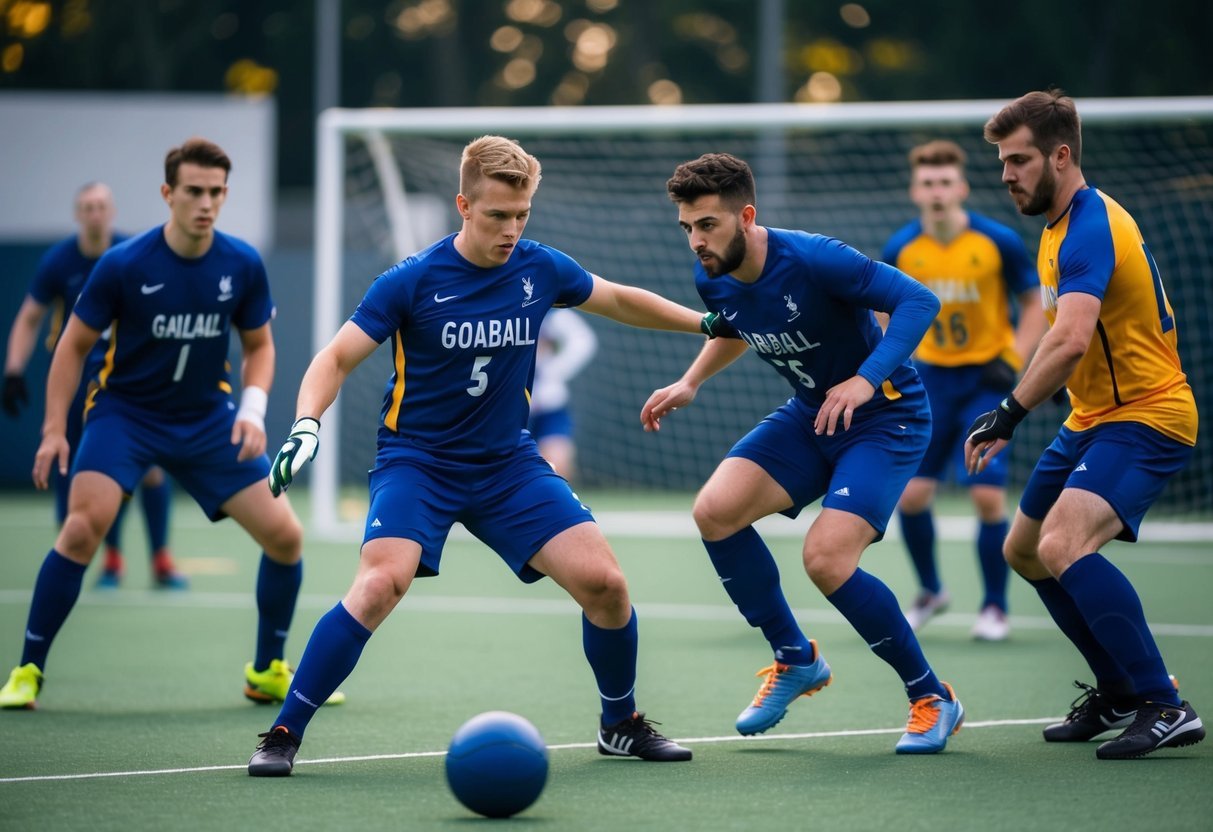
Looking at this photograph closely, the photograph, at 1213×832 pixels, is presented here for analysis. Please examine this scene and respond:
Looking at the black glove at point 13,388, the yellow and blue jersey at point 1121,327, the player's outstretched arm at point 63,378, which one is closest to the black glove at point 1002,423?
→ the yellow and blue jersey at point 1121,327

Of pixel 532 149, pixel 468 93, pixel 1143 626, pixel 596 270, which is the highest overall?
pixel 468 93

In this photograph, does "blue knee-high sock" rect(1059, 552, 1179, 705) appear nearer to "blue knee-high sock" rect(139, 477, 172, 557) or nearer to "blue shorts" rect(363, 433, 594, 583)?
"blue shorts" rect(363, 433, 594, 583)

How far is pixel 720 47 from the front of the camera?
1177 inches

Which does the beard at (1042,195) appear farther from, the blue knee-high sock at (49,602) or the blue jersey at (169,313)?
the blue knee-high sock at (49,602)

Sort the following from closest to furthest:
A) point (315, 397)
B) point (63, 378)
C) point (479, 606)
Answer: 1. point (315, 397)
2. point (63, 378)
3. point (479, 606)

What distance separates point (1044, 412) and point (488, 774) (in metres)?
12.8

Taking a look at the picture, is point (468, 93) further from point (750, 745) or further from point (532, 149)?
point (750, 745)

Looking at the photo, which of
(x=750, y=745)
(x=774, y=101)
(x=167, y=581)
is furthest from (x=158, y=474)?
(x=774, y=101)

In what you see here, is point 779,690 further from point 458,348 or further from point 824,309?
point 458,348

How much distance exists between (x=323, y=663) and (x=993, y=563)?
14.1ft

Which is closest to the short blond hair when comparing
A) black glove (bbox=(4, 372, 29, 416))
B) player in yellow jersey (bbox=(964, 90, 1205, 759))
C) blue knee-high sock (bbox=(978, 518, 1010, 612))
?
player in yellow jersey (bbox=(964, 90, 1205, 759))

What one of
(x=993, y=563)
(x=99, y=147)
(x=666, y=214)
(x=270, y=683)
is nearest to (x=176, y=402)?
(x=270, y=683)

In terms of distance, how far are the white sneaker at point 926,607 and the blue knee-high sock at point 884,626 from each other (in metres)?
2.91

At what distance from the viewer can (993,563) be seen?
8.16 meters
